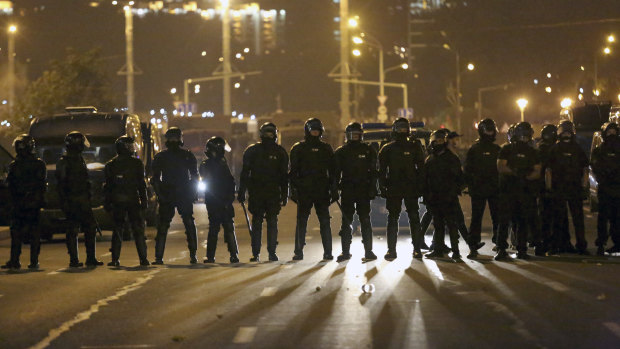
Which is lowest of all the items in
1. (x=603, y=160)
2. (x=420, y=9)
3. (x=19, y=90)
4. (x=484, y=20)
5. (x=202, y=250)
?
(x=202, y=250)

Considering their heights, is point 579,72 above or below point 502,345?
above

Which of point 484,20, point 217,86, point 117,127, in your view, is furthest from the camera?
point 217,86

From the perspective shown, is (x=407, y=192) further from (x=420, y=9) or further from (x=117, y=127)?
(x=420, y=9)

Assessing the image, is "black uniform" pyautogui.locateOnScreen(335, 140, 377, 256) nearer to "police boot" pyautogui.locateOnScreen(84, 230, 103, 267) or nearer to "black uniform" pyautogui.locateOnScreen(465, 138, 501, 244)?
"black uniform" pyautogui.locateOnScreen(465, 138, 501, 244)

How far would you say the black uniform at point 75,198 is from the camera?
16.4 m

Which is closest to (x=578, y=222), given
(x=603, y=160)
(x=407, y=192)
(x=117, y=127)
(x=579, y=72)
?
(x=603, y=160)

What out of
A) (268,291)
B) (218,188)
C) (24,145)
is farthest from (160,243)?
(268,291)

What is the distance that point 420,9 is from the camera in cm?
17612

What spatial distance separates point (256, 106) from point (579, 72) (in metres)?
43.0

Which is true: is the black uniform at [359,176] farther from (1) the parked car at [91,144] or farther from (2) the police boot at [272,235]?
(1) the parked car at [91,144]

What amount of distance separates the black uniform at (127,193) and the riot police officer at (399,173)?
328 cm

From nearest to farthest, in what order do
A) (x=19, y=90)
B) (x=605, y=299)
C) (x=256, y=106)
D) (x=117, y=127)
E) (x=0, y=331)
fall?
(x=0, y=331)
(x=605, y=299)
(x=117, y=127)
(x=19, y=90)
(x=256, y=106)

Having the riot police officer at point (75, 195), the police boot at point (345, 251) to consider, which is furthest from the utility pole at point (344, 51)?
the riot police officer at point (75, 195)

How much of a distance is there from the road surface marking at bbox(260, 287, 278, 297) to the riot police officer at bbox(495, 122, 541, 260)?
4.36 meters
